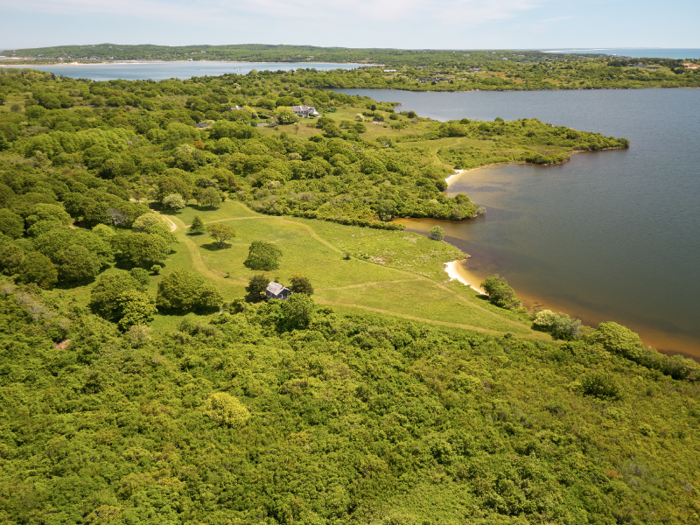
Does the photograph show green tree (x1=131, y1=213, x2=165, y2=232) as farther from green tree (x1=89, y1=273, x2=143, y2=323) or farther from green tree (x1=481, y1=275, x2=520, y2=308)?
green tree (x1=481, y1=275, x2=520, y2=308)

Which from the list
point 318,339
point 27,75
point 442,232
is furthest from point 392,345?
point 27,75

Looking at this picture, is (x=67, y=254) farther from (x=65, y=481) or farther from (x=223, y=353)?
(x=65, y=481)

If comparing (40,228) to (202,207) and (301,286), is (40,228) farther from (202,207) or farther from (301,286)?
(301,286)

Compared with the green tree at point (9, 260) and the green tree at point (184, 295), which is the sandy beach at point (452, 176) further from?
the green tree at point (9, 260)

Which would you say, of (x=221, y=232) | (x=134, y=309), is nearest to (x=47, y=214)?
(x=221, y=232)

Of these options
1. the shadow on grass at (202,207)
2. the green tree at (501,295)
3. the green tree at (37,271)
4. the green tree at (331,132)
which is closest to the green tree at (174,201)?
the shadow on grass at (202,207)
